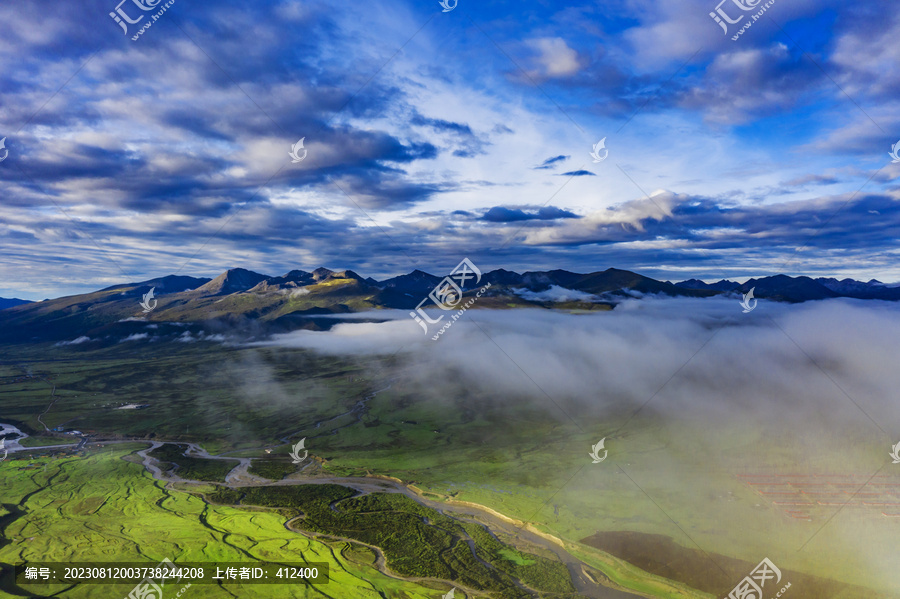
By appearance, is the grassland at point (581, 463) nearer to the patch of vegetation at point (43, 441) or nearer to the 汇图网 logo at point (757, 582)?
the 汇图网 logo at point (757, 582)

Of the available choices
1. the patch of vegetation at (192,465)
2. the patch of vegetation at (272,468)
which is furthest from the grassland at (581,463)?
the patch of vegetation at (192,465)

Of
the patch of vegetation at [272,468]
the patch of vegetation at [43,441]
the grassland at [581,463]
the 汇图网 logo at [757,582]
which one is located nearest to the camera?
the 汇图网 logo at [757,582]

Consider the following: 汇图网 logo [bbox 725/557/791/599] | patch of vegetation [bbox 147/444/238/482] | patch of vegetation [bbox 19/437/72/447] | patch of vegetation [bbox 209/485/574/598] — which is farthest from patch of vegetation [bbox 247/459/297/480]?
汇图网 logo [bbox 725/557/791/599]

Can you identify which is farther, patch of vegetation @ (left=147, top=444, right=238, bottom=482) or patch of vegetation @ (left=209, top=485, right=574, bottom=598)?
patch of vegetation @ (left=147, top=444, right=238, bottom=482)

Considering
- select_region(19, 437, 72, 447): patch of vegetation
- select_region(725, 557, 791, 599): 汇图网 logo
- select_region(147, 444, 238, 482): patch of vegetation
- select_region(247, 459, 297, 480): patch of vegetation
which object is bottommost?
select_region(19, 437, 72, 447): patch of vegetation

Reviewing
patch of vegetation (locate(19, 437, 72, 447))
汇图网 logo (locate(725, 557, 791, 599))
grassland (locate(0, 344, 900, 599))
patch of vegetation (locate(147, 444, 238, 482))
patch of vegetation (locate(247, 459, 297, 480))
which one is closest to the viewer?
汇图网 logo (locate(725, 557, 791, 599))

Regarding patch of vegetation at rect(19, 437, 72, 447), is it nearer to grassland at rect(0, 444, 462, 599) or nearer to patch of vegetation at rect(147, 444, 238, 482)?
patch of vegetation at rect(147, 444, 238, 482)

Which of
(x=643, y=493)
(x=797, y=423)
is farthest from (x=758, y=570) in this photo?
(x=797, y=423)

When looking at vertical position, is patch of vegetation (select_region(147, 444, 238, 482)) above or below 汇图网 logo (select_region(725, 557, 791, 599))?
below

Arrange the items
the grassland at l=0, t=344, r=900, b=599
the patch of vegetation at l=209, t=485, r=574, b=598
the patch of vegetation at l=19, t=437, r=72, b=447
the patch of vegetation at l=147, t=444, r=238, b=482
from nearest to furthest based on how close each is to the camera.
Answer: the patch of vegetation at l=209, t=485, r=574, b=598
the grassland at l=0, t=344, r=900, b=599
the patch of vegetation at l=147, t=444, r=238, b=482
the patch of vegetation at l=19, t=437, r=72, b=447

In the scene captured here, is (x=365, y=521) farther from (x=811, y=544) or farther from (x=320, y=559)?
(x=811, y=544)
